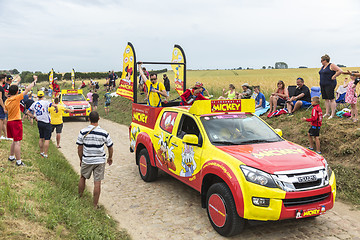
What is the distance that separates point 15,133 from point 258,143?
513 centimetres

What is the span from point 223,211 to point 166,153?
2.15 m

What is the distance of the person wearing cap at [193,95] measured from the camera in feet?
25.0

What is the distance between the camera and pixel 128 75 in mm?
10484

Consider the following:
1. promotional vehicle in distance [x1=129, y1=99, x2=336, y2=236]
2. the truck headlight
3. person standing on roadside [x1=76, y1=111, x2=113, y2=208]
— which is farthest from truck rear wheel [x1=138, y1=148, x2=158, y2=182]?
the truck headlight

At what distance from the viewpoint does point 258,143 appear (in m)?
5.32

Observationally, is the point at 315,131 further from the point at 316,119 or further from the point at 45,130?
the point at 45,130

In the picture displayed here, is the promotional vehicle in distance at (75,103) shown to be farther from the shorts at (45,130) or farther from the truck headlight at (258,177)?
the truck headlight at (258,177)

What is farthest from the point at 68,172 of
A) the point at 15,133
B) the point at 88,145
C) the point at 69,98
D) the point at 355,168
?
the point at 69,98

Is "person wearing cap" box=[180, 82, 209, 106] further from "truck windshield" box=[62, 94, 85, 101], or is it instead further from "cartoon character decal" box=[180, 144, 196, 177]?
"truck windshield" box=[62, 94, 85, 101]

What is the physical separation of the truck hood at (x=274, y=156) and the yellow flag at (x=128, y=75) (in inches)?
225

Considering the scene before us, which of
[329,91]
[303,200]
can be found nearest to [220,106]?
[303,200]

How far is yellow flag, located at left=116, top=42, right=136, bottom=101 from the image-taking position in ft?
33.2

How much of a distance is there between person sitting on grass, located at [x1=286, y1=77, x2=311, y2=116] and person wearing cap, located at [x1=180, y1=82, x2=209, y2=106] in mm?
4966

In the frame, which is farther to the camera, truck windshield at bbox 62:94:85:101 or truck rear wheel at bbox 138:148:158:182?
truck windshield at bbox 62:94:85:101
